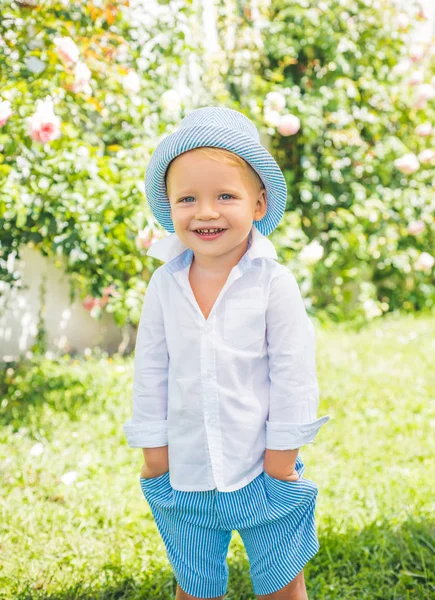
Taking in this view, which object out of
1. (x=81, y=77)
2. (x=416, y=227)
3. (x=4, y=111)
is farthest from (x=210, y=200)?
(x=416, y=227)

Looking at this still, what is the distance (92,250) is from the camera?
3.05 meters

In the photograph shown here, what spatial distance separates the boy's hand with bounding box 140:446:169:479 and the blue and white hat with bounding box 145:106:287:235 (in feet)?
1.89

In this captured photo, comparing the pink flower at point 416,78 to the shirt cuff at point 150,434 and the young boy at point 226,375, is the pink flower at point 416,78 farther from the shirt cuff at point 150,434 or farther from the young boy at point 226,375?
the shirt cuff at point 150,434

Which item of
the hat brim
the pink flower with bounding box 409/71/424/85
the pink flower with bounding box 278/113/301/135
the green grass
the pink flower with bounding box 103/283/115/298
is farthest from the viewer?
the pink flower with bounding box 409/71/424/85

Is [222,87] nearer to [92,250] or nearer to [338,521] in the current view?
[92,250]

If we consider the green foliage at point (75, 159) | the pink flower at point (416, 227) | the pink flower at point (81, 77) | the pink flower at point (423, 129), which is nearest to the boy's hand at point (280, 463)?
the green foliage at point (75, 159)

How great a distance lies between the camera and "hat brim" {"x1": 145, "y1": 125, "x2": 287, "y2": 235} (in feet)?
4.69

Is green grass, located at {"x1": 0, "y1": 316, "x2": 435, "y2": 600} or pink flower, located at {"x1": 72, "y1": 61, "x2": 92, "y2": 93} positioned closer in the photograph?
green grass, located at {"x1": 0, "y1": 316, "x2": 435, "y2": 600}

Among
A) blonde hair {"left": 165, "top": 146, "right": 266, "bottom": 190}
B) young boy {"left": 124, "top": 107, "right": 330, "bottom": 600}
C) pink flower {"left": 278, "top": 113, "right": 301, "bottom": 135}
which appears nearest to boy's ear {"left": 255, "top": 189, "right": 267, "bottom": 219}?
young boy {"left": 124, "top": 107, "right": 330, "bottom": 600}

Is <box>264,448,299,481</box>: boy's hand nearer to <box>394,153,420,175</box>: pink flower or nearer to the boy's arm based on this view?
the boy's arm

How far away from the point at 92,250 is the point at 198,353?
5.39 ft

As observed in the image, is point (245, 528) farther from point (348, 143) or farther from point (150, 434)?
point (348, 143)

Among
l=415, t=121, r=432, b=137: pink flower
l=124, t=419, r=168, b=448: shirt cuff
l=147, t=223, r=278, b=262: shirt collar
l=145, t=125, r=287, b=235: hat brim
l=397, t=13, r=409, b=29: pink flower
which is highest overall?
l=145, t=125, r=287, b=235: hat brim

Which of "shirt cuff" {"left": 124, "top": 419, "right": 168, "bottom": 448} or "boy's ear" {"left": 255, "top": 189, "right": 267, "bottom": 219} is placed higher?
"boy's ear" {"left": 255, "top": 189, "right": 267, "bottom": 219}
